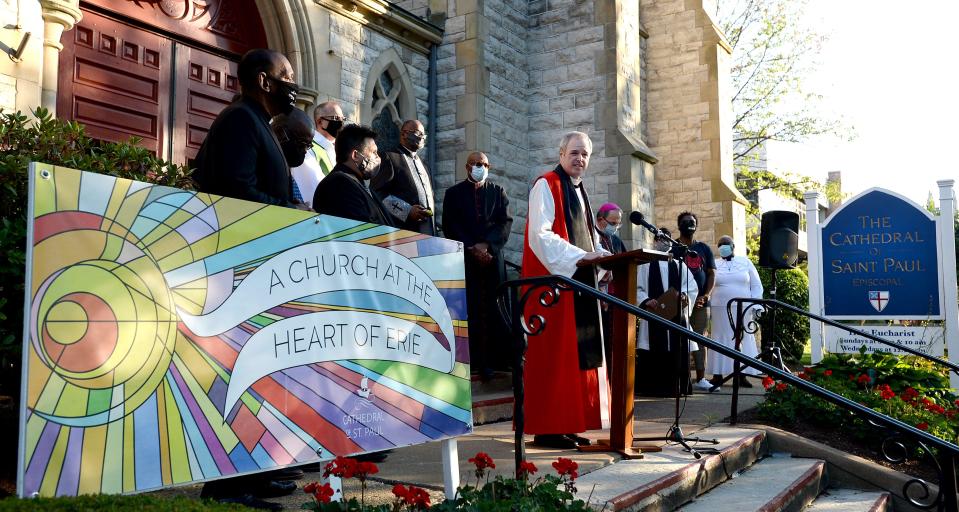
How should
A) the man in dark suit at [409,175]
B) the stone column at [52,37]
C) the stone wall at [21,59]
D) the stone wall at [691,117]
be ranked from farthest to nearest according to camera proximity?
the stone wall at [691,117] < the man in dark suit at [409,175] < the stone column at [52,37] < the stone wall at [21,59]

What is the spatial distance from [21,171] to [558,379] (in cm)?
309

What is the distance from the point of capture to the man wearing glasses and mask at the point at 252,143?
10.7 feet

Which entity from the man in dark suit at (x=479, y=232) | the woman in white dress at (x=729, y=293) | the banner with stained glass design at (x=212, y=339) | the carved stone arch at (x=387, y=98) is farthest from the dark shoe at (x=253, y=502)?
the woman in white dress at (x=729, y=293)

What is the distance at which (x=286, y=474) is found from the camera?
147 inches

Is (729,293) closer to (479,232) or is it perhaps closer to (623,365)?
(479,232)

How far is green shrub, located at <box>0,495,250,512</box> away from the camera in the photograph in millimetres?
2031

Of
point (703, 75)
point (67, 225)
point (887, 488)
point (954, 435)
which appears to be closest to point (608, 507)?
point (67, 225)

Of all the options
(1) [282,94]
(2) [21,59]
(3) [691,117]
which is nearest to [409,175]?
(2) [21,59]

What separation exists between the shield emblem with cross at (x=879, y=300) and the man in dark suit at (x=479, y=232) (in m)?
4.55

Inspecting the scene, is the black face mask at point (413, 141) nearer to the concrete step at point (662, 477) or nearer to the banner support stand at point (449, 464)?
the concrete step at point (662, 477)

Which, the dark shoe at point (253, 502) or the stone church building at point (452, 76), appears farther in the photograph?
the stone church building at point (452, 76)

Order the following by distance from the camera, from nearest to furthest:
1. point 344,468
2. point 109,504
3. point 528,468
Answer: point 109,504
point 344,468
point 528,468

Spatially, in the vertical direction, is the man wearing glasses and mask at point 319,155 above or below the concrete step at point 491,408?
above

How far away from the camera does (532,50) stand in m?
11.6
